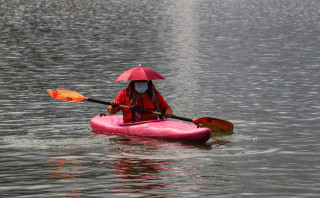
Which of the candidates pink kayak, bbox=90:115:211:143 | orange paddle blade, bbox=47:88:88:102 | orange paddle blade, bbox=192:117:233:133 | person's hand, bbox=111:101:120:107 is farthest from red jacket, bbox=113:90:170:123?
orange paddle blade, bbox=47:88:88:102

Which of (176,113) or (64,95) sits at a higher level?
(64,95)

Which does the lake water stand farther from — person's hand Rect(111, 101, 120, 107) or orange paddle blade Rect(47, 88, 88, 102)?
person's hand Rect(111, 101, 120, 107)

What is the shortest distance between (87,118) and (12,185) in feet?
24.4

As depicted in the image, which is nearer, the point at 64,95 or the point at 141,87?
the point at 141,87

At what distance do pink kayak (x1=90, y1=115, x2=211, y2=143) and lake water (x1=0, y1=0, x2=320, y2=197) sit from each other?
0.22 meters

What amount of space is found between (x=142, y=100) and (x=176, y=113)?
2.99 meters

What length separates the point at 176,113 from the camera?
63.9 feet

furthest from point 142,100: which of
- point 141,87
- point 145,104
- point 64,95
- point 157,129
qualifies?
point 64,95

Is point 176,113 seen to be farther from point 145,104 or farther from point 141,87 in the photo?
point 141,87

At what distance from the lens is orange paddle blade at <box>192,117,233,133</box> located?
1639 cm

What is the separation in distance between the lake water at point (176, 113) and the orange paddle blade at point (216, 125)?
1.12 ft

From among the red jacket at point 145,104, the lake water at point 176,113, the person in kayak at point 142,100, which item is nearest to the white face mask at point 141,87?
the person in kayak at point 142,100

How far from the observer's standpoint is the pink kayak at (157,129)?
1532 centimetres

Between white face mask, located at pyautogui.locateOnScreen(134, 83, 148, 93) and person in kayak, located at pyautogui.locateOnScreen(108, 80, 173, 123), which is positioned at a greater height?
white face mask, located at pyautogui.locateOnScreen(134, 83, 148, 93)
